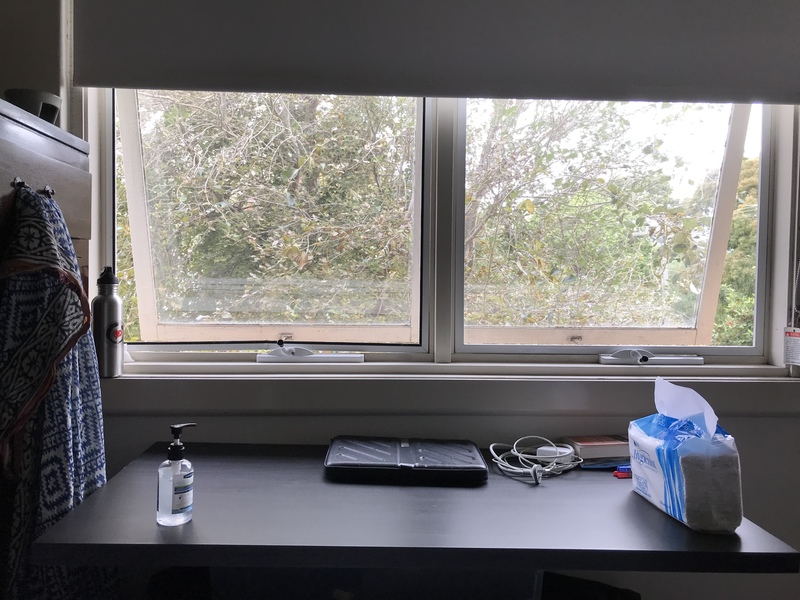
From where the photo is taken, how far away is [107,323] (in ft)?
4.46

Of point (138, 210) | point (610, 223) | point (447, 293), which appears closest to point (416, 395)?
point (447, 293)

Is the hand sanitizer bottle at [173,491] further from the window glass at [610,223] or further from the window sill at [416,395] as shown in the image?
the window glass at [610,223]

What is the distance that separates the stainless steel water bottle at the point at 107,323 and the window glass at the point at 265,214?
171 mm

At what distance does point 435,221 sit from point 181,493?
3.14 feet

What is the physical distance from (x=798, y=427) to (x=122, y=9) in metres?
2.08

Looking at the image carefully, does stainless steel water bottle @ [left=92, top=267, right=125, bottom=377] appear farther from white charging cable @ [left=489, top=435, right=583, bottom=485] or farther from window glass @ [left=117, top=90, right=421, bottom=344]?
white charging cable @ [left=489, top=435, right=583, bottom=485]

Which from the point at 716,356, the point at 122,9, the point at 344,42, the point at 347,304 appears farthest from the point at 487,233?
the point at 122,9

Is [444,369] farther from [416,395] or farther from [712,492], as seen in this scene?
[712,492]

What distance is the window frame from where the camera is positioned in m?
1.53

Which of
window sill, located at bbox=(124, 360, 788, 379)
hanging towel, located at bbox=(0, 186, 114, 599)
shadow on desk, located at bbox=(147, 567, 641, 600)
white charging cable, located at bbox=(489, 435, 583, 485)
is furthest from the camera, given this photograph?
window sill, located at bbox=(124, 360, 788, 379)

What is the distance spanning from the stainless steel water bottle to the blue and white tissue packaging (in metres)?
1.25

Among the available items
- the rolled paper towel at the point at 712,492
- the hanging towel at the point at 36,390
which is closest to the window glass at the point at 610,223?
the rolled paper towel at the point at 712,492

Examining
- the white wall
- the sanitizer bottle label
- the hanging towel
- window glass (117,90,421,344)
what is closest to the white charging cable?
the white wall

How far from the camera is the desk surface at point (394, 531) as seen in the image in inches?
33.0
